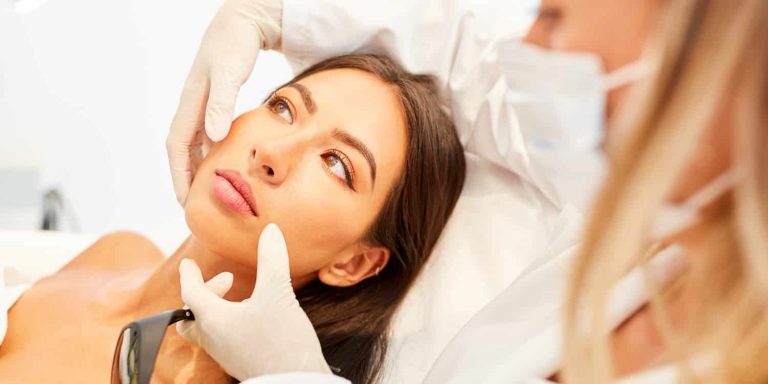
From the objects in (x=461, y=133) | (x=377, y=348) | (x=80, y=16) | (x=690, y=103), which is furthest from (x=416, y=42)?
(x=80, y=16)

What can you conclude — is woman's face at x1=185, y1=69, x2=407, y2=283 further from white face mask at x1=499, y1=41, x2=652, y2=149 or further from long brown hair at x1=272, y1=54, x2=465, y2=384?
white face mask at x1=499, y1=41, x2=652, y2=149

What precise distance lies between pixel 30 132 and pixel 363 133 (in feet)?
5.16

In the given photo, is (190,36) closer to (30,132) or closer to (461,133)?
(30,132)

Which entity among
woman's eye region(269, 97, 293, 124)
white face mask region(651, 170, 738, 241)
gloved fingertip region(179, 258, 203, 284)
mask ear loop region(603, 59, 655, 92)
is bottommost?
gloved fingertip region(179, 258, 203, 284)

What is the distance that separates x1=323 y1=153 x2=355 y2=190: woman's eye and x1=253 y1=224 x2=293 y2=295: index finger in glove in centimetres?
17

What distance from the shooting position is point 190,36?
2295 millimetres

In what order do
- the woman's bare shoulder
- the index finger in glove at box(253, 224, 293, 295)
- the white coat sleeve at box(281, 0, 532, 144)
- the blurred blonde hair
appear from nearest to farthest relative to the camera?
the blurred blonde hair
the index finger in glove at box(253, 224, 293, 295)
the white coat sleeve at box(281, 0, 532, 144)
the woman's bare shoulder

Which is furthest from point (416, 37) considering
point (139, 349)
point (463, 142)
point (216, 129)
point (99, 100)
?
point (99, 100)

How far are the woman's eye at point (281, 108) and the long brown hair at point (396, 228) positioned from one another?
12 centimetres

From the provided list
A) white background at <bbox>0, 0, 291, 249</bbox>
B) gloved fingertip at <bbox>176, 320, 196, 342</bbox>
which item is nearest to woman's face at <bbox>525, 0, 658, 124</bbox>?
gloved fingertip at <bbox>176, 320, 196, 342</bbox>

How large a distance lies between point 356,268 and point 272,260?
0.31m

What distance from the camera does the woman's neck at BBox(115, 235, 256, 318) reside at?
137cm

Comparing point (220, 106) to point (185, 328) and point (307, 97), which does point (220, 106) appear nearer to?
point (307, 97)

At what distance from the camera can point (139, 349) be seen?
1032 mm
